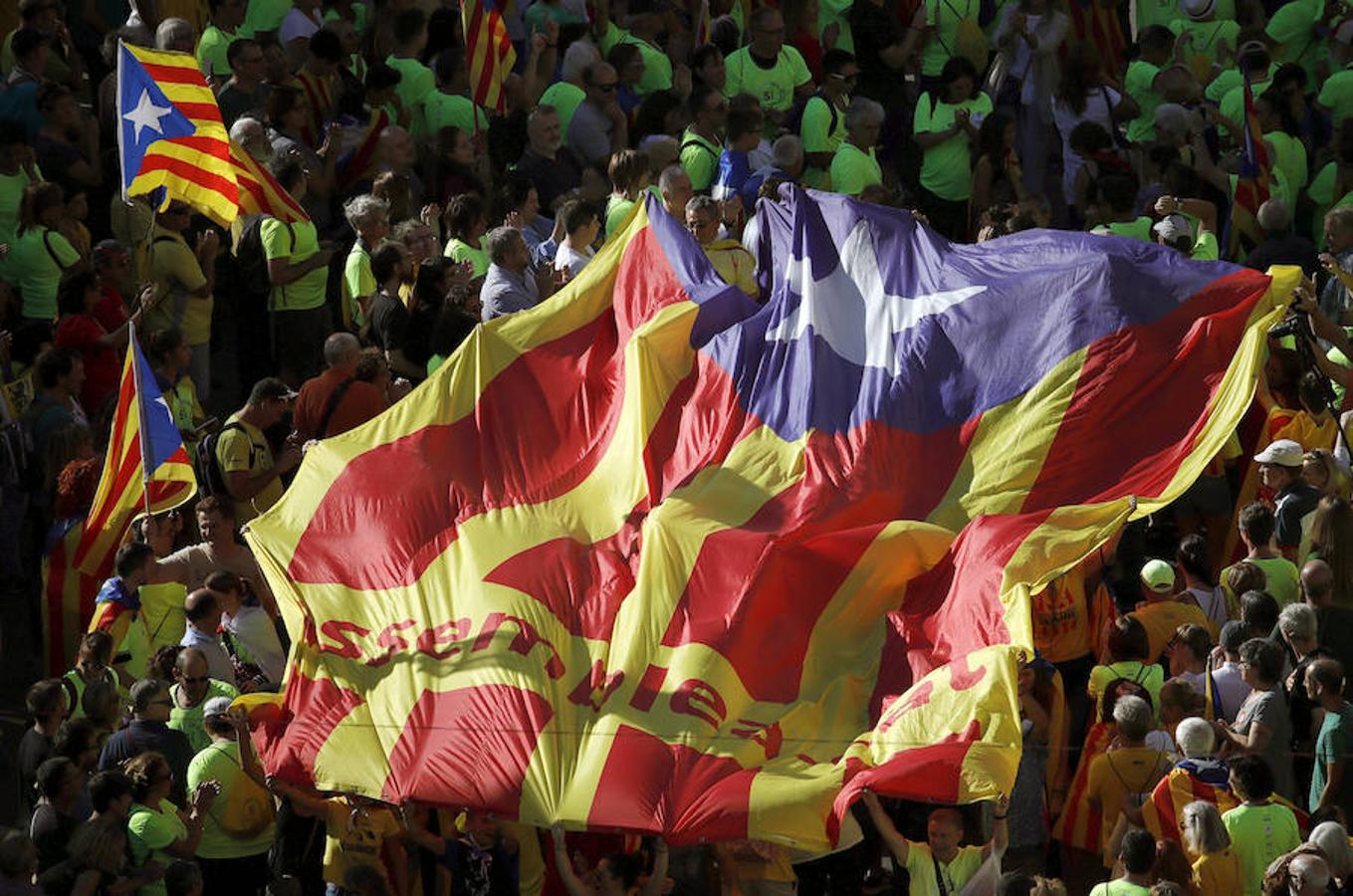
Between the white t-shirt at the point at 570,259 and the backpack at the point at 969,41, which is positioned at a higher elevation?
the white t-shirt at the point at 570,259

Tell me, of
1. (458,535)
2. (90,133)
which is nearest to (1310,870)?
(458,535)

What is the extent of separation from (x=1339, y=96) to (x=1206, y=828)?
29.9 ft

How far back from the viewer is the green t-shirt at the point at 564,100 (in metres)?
17.5

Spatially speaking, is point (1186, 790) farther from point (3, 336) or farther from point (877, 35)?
point (877, 35)

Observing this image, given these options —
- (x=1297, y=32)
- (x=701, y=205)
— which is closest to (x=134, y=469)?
(x=701, y=205)

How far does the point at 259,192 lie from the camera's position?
1520 centimetres

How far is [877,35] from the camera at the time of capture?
19.7m

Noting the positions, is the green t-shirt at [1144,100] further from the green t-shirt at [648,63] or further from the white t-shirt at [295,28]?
the white t-shirt at [295,28]

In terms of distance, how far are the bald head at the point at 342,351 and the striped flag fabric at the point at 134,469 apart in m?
1.15

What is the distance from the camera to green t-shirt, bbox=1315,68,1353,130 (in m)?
18.8

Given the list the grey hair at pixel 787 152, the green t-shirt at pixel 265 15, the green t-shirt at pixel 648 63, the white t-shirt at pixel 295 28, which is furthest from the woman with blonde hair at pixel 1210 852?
the green t-shirt at pixel 265 15

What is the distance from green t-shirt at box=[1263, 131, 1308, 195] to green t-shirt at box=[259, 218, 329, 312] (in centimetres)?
613

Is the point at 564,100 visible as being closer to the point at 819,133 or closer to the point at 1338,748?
the point at 819,133

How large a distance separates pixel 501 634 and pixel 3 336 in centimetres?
349
